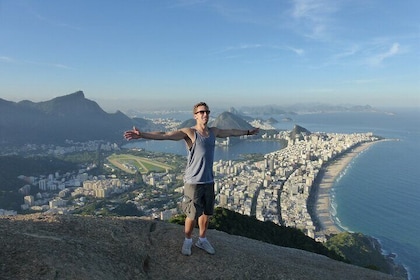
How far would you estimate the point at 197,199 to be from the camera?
4.31m

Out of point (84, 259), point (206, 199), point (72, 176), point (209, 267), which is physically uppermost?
point (206, 199)

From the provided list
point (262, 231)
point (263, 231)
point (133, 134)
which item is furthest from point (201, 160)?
point (263, 231)

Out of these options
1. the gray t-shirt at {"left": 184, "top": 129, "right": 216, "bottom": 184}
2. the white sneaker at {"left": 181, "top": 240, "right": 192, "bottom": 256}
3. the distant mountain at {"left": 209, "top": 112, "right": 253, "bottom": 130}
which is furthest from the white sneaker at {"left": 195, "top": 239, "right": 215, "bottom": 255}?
the distant mountain at {"left": 209, "top": 112, "right": 253, "bottom": 130}

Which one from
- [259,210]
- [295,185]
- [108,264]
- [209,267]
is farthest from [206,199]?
[295,185]

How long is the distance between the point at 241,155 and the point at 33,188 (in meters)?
46.3

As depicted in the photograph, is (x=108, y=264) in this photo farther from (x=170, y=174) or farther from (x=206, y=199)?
(x=170, y=174)

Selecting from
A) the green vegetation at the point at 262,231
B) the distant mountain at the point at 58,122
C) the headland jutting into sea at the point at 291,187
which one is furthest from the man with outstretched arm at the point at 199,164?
the distant mountain at the point at 58,122

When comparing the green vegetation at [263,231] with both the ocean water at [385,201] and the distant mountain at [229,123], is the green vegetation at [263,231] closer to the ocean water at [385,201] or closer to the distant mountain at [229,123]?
the ocean water at [385,201]

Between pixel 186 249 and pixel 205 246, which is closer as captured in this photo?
pixel 186 249

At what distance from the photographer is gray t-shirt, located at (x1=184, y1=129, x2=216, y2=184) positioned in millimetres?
4230

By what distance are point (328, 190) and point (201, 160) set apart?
43986 millimetres

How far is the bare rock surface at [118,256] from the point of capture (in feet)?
11.7

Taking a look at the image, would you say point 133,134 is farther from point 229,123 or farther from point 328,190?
point 229,123

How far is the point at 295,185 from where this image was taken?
46250 mm
